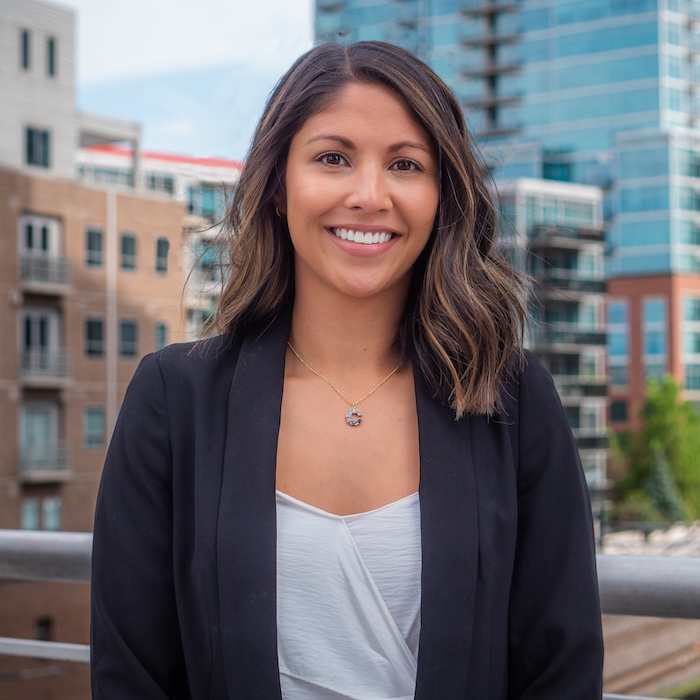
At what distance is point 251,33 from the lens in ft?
6.54

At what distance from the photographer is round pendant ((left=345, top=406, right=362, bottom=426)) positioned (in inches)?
35.4

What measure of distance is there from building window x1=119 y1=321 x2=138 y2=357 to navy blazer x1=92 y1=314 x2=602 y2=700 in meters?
15.9

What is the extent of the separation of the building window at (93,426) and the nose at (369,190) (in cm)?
1596

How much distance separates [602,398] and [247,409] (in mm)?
28934

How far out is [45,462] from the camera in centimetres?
1631

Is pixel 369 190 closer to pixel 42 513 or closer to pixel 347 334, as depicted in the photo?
pixel 347 334

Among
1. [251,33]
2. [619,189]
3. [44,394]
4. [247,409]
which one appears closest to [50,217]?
[44,394]

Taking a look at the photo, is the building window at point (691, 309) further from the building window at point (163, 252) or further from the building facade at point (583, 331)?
the building window at point (163, 252)

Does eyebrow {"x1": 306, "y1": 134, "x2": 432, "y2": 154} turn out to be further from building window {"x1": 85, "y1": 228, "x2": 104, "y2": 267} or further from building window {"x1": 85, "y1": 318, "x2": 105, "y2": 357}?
building window {"x1": 85, "y1": 318, "x2": 105, "y2": 357}

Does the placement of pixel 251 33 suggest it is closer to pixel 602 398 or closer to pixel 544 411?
pixel 544 411

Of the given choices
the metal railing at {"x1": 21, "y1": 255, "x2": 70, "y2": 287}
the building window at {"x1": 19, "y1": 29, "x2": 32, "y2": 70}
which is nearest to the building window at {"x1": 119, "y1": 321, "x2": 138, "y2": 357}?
the metal railing at {"x1": 21, "y1": 255, "x2": 70, "y2": 287}

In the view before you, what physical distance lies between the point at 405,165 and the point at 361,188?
5 cm

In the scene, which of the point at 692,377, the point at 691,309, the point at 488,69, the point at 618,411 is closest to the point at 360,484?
the point at 692,377

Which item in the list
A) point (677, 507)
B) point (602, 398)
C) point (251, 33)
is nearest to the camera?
point (251, 33)
